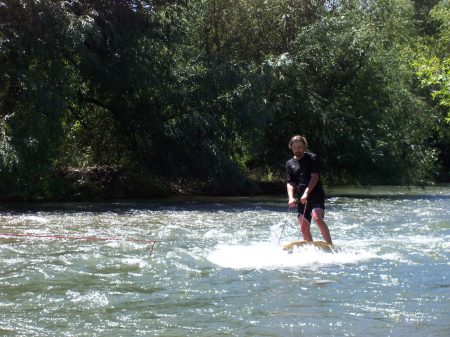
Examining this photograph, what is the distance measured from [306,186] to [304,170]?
0.25 m

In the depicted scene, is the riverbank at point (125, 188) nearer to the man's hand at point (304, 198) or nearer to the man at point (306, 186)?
the man at point (306, 186)

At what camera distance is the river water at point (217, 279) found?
717cm

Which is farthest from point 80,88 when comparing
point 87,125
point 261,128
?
point 261,128

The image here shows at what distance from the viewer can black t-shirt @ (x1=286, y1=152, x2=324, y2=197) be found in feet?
38.5

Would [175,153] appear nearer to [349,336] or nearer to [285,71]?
[285,71]

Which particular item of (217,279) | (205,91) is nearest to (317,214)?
(217,279)

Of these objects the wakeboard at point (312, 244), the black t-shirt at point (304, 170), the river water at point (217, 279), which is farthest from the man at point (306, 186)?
the river water at point (217, 279)

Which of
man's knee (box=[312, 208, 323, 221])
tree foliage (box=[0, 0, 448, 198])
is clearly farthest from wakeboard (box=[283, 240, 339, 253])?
tree foliage (box=[0, 0, 448, 198])

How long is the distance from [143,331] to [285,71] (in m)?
20.2

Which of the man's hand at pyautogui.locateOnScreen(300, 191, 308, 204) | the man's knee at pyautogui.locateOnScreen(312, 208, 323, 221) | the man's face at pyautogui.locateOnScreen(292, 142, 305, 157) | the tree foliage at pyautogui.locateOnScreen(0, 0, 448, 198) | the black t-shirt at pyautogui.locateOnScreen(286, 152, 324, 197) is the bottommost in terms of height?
the man's knee at pyautogui.locateOnScreen(312, 208, 323, 221)

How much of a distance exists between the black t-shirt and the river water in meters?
1.04

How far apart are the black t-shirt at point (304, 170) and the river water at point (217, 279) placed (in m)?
1.04

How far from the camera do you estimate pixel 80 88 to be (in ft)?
78.5

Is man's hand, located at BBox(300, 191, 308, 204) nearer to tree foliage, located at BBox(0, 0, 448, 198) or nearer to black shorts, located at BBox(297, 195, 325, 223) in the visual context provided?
black shorts, located at BBox(297, 195, 325, 223)
